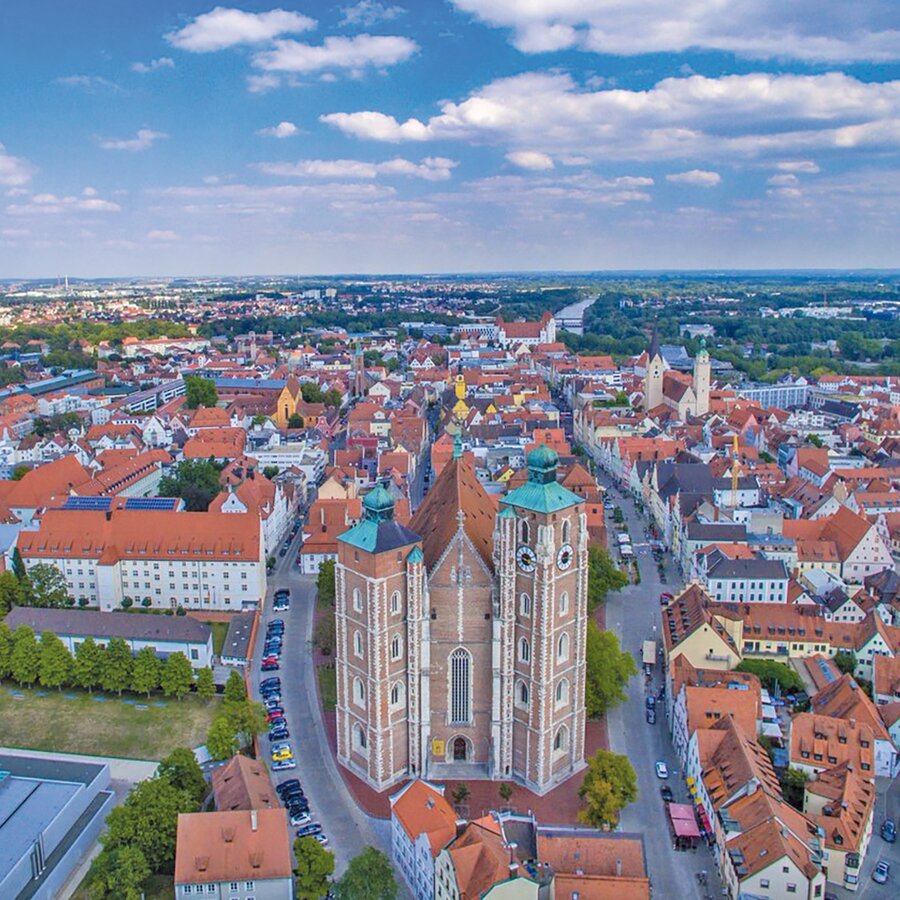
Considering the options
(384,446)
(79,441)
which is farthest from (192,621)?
(79,441)

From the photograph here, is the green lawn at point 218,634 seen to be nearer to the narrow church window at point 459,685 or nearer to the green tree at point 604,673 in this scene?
the narrow church window at point 459,685

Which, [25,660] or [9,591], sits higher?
[9,591]

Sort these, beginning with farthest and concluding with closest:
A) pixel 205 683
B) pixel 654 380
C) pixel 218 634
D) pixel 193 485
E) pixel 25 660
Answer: pixel 654 380 → pixel 193 485 → pixel 218 634 → pixel 25 660 → pixel 205 683

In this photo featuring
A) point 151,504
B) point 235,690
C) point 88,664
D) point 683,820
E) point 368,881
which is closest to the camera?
point 368,881

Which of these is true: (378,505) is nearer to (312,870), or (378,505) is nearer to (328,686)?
(312,870)

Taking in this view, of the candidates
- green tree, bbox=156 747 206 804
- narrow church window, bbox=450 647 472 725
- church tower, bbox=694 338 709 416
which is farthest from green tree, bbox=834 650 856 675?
church tower, bbox=694 338 709 416

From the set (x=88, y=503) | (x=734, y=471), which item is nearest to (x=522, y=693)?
(x=88, y=503)

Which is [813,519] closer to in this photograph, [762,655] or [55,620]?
[762,655]

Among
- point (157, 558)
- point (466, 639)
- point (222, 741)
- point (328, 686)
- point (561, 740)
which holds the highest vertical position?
point (466, 639)

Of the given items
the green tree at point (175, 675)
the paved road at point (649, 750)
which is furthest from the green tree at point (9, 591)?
the paved road at point (649, 750)
